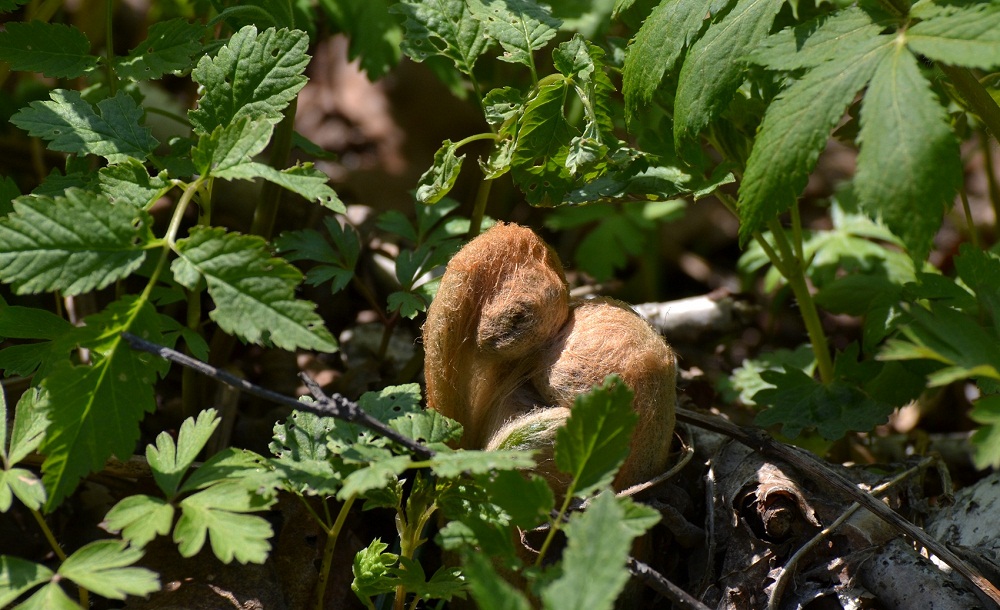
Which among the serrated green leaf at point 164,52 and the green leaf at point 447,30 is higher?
the green leaf at point 447,30

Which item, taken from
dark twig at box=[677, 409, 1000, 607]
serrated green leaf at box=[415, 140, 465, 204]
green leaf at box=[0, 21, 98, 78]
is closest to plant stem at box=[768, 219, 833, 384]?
dark twig at box=[677, 409, 1000, 607]

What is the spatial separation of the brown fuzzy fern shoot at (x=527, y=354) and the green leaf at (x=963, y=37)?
0.75 m

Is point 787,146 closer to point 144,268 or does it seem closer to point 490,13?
point 490,13

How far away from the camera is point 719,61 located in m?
1.83

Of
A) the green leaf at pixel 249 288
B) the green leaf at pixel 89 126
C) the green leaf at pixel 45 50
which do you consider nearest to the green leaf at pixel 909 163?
the green leaf at pixel 249 288

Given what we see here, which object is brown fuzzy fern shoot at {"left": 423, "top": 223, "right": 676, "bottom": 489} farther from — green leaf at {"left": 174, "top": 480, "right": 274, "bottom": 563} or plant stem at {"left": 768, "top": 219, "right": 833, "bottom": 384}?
plant stem at {"left": 768, "top": 219, "right": 833, "bottom": 384}

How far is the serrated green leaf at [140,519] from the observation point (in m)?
1.46

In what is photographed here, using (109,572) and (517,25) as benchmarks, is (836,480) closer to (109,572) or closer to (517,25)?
(517,25)

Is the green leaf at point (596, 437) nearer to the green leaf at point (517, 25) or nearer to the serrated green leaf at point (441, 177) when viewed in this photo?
the serrated green leaf at point (441, 177)

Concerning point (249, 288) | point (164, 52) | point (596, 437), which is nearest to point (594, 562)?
point (596, 437)

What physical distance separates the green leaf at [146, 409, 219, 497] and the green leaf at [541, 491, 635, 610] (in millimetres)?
707

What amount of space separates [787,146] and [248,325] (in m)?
1.02

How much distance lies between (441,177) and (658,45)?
1.83ft

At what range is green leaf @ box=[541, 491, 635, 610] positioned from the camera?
3.97ft
